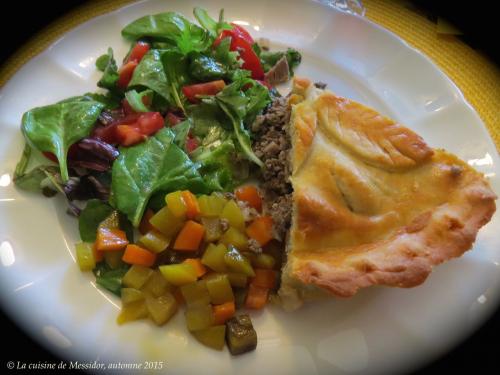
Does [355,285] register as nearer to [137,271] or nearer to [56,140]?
[137,271]

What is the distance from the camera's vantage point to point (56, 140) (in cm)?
360

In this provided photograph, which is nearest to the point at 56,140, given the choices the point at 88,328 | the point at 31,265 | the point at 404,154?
the point at 31,265

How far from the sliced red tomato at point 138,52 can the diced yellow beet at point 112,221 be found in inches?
70.4

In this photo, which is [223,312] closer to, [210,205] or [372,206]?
[210,205]

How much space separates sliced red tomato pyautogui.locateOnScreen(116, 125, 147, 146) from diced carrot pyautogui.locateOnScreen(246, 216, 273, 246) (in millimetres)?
1243

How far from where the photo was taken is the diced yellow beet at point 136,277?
3.08m

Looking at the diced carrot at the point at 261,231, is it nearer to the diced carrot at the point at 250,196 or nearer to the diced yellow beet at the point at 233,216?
the diced yellow beet at the point at 233,216

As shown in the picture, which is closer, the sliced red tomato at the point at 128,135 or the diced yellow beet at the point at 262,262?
the diced yellow beet at the point at 262,262

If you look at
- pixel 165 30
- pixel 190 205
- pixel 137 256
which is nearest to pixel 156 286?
pixel 137 256

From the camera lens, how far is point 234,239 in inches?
128

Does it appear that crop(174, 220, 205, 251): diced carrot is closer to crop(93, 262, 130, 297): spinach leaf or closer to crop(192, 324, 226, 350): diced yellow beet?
crop(93, 262, 130, 297): spinach leaf

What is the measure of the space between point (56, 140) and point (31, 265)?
3.47ft

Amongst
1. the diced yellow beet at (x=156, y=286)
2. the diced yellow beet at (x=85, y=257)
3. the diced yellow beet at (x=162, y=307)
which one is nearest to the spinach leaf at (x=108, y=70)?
the diced yellow beet at (x=85, y=257)

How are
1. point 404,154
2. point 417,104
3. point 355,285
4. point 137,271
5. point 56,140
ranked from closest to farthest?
point 355,285
point 137,271
point 404,154
point 56,140
point 417,104
